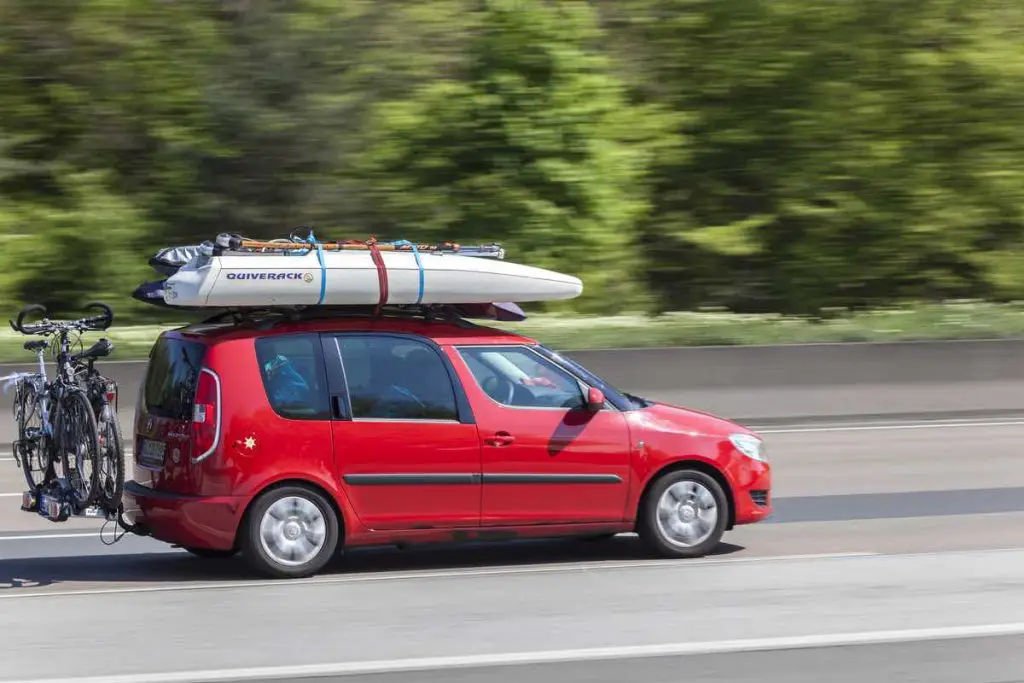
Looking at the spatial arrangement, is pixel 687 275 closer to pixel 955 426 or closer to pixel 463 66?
pixel 463 66

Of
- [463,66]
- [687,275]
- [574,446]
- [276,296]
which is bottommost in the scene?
[574,446]

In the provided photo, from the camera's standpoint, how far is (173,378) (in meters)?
9.13

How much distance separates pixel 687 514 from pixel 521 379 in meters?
1.35

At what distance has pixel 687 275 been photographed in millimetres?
29047

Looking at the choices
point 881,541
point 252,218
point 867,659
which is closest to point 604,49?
point 252,218

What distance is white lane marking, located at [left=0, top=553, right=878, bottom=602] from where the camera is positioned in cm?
862

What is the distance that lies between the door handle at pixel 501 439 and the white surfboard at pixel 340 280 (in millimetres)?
861

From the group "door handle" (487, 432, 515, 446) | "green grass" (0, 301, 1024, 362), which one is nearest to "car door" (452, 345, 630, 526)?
"door handle" (487, 432, 515, 446)

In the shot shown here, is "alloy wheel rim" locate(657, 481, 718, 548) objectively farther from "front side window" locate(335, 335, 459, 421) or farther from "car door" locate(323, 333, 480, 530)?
"front side window" locate(335, 335, 459, 421)

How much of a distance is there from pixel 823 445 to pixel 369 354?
854cm

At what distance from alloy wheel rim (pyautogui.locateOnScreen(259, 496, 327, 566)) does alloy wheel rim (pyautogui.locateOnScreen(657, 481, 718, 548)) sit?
7.02 feet

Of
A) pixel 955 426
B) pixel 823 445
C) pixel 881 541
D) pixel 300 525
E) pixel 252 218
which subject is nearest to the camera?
pixel 300 525

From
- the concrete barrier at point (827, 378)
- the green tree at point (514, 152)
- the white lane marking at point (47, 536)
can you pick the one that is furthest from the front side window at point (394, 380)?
the green tree at point (514, 152)

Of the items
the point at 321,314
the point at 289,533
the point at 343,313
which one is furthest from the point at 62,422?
the point at 343,313
